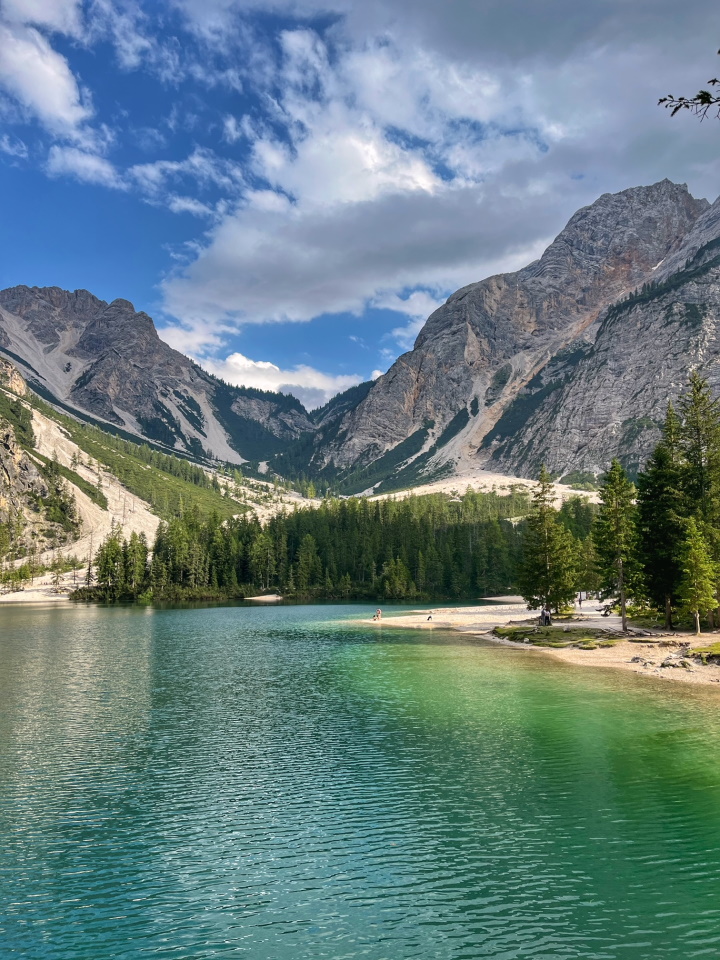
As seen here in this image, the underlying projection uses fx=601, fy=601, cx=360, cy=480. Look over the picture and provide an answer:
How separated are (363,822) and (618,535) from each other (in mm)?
60478

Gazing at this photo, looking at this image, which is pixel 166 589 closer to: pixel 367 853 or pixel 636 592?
pixel 636 592

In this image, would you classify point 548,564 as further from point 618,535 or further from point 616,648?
point 616,648

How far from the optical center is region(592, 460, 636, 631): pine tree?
74.8 m

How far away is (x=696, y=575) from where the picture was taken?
6359cm

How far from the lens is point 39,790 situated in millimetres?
27578

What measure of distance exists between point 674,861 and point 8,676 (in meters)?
58.1

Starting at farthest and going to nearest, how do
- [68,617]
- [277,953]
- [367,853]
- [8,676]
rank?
[68,617] → [8,676] → [367,853] → [277,953]

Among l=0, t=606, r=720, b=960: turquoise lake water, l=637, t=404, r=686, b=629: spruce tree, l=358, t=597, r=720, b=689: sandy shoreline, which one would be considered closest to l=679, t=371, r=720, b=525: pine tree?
l=637, t=404, r=686, b=629: spruce tree

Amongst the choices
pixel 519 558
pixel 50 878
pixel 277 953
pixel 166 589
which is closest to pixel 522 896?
pixel 277 953

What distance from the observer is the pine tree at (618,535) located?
74.8 m

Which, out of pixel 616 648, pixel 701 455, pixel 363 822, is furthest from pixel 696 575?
pixel 363 822

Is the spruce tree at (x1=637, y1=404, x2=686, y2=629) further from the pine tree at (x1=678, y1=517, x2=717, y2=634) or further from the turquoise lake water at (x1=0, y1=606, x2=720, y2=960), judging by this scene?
the turquoise lake water at (x1=0, y1=606, x2=720, y2=960)

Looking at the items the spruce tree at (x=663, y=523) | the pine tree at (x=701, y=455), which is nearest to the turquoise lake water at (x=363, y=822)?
the spruce tree at (x=663, y=523)

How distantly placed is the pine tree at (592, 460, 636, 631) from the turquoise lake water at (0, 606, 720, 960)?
93.0 feet
